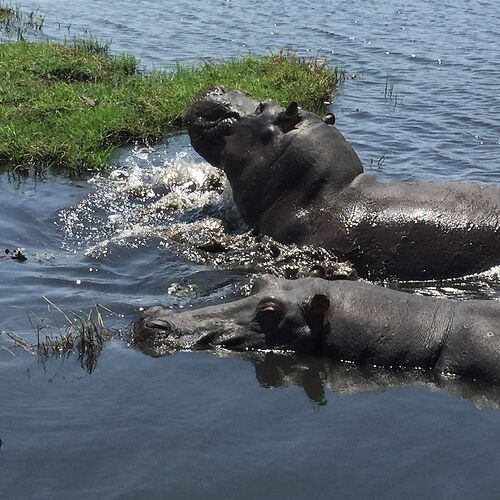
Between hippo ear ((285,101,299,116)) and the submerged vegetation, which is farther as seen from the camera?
hippo ear ((285,101,299,116))

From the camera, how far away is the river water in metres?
5.48

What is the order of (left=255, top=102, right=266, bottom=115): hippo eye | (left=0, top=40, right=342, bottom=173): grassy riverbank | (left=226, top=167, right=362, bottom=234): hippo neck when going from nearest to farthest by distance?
(left=226, top=167, right=362, bottom=234): hippo neck → (left=255, top=102, right=266, bottom=115): hippo eye → (left=0, top=40, right=342, bottom=173): grassy riverbank

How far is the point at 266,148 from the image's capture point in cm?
988

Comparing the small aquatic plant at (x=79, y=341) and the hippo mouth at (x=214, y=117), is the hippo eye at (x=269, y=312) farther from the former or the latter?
the hippo mouth at (x=214, y=117)

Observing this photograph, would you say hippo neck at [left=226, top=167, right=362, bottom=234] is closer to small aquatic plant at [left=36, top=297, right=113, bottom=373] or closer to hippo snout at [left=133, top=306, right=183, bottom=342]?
hippo snout at [left=133, top=306, right=183, bottom=342]

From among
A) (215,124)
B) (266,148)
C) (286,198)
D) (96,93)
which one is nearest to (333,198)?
(286,198)

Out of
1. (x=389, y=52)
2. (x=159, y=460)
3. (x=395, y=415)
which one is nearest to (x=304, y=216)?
(x=395, y=415)

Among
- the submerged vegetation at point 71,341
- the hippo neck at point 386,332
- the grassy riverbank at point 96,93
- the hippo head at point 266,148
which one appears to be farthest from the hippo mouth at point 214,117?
the hippo neck at point 386,332

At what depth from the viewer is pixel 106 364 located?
6.86 meters

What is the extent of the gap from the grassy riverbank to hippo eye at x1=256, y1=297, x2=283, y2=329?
5558mm

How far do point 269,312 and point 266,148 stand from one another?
10.4 feet

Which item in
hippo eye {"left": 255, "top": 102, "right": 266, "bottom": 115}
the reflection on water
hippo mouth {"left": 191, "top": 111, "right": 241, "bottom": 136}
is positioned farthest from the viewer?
hippo mouth {"left": 191, "top": 111, "right": 241, "bottom": 136}

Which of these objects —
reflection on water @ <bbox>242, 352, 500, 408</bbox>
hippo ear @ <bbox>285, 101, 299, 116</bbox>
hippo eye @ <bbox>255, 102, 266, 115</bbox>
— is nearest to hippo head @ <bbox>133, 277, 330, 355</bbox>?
reflection on water @ <bbox>242, 352, 500, 408</bbox>

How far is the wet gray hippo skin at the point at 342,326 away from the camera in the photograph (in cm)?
689
